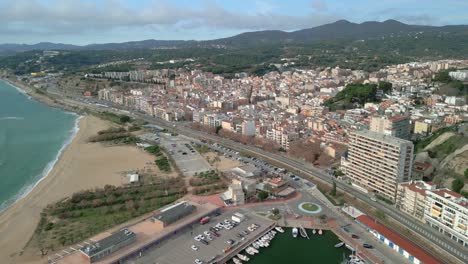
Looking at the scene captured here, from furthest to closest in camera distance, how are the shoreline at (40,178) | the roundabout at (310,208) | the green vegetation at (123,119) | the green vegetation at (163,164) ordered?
1. the green vegetation at (123,119)
2. the green vegetation at (163,164)
3. the shoreline at (40,178)
4. the roundabout at (310,208)

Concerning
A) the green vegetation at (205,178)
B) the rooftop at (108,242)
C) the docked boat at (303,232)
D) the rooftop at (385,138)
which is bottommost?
the docked boat at (303,232)

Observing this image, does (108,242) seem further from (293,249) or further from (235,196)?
(293,249)

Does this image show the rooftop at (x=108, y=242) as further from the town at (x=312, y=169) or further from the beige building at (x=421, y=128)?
the beige building at (x=421, y=128)

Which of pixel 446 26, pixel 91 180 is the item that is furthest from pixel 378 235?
pixel 446 26

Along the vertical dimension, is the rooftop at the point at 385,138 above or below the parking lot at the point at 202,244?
above

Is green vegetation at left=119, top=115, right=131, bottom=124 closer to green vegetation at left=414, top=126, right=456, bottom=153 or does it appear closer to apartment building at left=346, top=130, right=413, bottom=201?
apartment building at left=346, top=130, right=413, bottom=201

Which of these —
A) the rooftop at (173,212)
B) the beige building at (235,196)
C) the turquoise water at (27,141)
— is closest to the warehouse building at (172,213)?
the rooftop at (173,212)

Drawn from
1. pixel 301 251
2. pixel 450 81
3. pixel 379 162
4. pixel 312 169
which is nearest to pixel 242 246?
pixel 301 251
